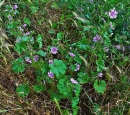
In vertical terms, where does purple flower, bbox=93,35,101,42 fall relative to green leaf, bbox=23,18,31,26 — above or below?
below

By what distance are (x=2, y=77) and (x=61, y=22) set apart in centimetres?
56

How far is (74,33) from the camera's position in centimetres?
228

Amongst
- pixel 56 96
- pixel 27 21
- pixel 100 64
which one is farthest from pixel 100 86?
pixel 27 21

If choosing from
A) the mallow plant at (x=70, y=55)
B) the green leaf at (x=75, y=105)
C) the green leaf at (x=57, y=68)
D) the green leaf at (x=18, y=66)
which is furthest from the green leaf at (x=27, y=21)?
the green leaf at (x=75, y=105)

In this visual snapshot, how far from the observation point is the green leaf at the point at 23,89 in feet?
5.99

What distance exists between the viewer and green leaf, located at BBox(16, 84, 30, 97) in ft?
5.99

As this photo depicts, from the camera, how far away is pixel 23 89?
185 centimetres

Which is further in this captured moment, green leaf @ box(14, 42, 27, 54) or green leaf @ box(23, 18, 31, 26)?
green leaf @ box(23, 18, 31, 26)

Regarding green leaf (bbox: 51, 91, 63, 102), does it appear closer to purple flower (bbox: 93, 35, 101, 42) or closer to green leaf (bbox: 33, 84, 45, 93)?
green leaf (bbox: 33, 84, 45, 93)

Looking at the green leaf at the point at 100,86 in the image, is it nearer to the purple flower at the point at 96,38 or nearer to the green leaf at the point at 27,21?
the purple flower at the point at 96,38

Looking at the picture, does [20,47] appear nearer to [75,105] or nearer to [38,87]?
[38,87]

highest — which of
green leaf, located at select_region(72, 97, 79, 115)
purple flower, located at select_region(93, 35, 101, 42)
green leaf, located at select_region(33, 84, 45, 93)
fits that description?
purple flower, located at select_region(93, 35, 101, 42)

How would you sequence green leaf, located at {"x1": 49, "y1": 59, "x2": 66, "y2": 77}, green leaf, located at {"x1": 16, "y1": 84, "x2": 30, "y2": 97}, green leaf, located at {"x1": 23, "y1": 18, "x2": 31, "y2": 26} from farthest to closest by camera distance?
1. green leaf, located at {"x1": 23, "y1": 18, "x2": 31, "y2": 26}
2. green leaf, located at {"x1": 16, "y1": 84, "x2": 30, "y2": 97}
3. green leaf, located at {"x1": 49, "y1": 59, "x2": 66, "y2": 77}

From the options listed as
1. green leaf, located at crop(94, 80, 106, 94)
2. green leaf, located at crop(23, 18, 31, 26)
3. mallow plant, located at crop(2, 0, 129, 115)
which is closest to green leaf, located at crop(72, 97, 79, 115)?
mallow plant, located at crop(2, 0, 129, 115)
